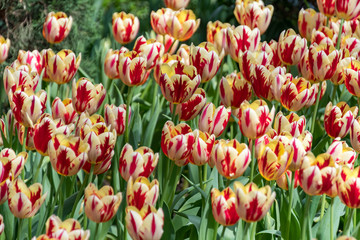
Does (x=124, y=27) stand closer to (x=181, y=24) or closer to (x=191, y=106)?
(x=181, y=24)

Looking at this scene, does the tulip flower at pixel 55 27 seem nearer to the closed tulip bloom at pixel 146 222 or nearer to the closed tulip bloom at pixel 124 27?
the closed tulip bloom at pixel 124 27

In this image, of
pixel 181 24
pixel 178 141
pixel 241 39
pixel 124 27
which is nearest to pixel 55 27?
pixel 124 27

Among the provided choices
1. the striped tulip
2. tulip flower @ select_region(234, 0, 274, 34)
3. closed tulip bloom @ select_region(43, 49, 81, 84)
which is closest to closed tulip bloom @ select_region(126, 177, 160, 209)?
the striped tulip

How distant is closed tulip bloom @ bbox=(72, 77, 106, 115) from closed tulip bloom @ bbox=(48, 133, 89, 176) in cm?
32

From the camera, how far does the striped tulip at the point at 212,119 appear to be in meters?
1.77

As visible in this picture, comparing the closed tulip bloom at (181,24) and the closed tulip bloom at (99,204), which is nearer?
the closed tulip bloom at (99,204)

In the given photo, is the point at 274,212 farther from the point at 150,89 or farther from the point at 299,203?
the point at 150,89

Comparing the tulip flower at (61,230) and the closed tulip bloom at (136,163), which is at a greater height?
the tulip flower at (61,230)

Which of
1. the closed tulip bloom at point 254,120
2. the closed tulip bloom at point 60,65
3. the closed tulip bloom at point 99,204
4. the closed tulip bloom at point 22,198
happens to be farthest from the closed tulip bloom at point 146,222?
the closed tulip bloom at point 60,65

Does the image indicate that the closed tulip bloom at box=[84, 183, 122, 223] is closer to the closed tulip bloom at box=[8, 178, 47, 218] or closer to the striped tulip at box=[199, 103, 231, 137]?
the closed tulip bloom at box=[8, 178, 47, 218]

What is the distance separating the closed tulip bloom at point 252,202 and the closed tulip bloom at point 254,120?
35 cm

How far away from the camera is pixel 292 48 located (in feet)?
7.09

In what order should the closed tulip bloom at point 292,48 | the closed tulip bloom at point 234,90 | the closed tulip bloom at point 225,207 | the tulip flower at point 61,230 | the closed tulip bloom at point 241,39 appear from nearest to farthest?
the tulip flower at point 61,230 → the closed tulip bloom at point 225,207 → the closed tulip bloom at point 234,90 → the closed tulip bloom at point 292,48 → the closed tulip bloom at point 241,39

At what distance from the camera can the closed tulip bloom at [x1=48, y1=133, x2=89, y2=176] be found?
4.83 ft
